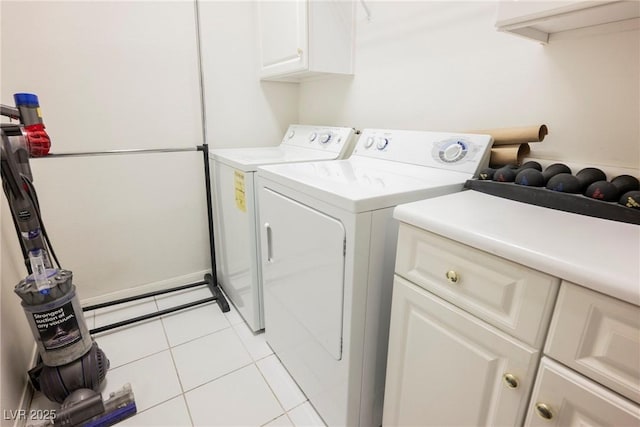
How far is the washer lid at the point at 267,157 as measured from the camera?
5.29ft

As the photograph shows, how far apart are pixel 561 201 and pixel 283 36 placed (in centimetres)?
170

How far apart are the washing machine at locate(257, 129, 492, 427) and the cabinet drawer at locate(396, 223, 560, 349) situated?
0.14m

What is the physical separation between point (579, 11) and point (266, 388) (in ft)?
5.89

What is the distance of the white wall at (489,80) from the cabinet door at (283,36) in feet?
1.16

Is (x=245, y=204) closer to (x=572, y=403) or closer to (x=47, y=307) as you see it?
(x=47, y=307)

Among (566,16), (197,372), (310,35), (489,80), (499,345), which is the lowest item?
(197,372)

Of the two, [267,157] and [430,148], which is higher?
[430,148]

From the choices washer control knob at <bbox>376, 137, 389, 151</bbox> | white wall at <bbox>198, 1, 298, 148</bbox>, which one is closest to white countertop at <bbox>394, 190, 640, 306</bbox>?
washer control knob at <bbox>376, 137, 389, 151</bbox>

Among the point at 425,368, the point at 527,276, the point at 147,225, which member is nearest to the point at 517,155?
the point at 527,276

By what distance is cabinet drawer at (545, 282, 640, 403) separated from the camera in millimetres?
544

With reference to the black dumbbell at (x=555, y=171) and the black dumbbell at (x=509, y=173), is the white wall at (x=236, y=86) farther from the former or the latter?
the black dumbbell at (x=555, y=171)

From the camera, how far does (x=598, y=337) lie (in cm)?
58

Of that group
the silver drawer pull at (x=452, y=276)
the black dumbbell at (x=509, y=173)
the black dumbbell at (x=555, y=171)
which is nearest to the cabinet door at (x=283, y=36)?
the black dumbbell at (x=509, y=173)

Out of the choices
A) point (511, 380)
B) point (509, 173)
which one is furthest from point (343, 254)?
point (509, 173)
